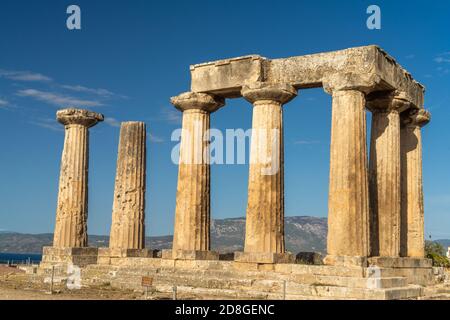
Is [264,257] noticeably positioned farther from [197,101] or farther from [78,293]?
[197,101]

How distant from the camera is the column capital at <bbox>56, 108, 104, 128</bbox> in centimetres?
3612

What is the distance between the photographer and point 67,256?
34594 mm

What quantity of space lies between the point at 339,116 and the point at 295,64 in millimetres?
3487

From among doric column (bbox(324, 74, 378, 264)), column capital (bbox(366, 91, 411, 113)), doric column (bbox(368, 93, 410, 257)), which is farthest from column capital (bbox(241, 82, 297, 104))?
doric column (bbox(368, 93, 410, 257))

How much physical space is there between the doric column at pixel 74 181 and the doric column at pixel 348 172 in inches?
583

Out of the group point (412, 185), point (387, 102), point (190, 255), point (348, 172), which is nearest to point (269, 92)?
point (348, 172)

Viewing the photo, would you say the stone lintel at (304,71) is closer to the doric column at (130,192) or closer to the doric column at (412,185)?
the doric column at (412,185)

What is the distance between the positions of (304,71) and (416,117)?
304 inches

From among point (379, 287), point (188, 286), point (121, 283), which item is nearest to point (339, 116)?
point (379, 287)

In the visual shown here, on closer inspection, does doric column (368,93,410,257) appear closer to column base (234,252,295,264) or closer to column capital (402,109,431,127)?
column capital (402,109,431,127)

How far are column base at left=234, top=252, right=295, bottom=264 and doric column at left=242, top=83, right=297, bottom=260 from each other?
0.91 feet
